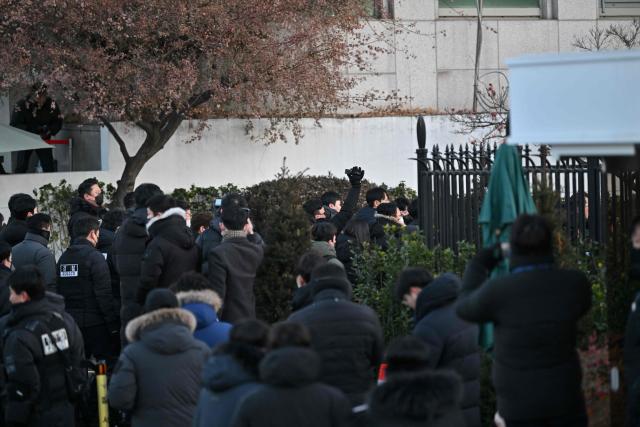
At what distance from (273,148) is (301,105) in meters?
1.90

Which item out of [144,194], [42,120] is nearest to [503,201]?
[144,194]

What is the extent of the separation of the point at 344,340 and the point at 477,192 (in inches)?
154

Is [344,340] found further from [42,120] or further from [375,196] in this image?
[42,120]

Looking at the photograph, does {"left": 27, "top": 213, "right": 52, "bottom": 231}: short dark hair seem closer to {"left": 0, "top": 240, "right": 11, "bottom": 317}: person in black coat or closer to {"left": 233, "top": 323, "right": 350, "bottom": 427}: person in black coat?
{"left": 0, "top": 240, "right": 11, "bottom": 317}: person in black coat

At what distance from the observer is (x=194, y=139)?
19859 millimetres

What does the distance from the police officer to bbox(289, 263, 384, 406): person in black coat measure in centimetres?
206

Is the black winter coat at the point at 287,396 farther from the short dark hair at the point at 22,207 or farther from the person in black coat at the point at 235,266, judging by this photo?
the short dark hair at the point at 22,207

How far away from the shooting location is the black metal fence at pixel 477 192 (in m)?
9.53

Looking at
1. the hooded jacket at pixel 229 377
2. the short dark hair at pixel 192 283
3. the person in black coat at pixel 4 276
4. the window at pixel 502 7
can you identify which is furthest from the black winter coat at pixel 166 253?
the window at pixel 502 7

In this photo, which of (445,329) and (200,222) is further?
(200,222)

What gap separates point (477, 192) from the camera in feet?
33.7

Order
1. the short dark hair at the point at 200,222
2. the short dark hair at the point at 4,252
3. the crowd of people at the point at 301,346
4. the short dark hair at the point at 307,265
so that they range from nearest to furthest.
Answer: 1. the crowd of people at the point at 301,346
2. the short dark hair at the point at 307,265
3. the short dark hair at the point at 4,252
4. the short dark hair at the point at 200,222

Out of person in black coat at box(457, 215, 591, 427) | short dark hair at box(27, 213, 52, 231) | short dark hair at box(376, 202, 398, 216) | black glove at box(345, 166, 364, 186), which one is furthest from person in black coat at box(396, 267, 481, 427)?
black glove at box(345, 166, 364, 186)

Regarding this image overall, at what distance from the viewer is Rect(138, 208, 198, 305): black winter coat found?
9.38 meters
